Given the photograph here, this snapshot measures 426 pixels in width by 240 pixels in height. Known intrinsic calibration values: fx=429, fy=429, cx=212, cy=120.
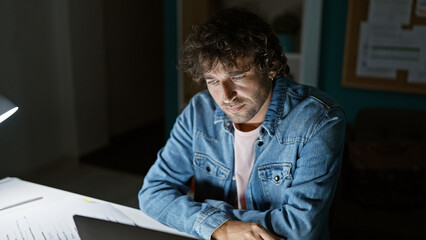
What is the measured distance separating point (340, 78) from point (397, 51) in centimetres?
38

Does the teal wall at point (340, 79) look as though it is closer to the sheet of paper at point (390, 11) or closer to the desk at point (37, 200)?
the sheet of paper at point (390, 11)

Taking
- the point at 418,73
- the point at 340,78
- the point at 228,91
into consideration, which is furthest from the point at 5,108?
the point at 418,73

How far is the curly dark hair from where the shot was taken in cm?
121

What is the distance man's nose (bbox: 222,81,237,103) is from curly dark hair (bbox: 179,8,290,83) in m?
0.06

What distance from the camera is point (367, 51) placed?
2.70 m

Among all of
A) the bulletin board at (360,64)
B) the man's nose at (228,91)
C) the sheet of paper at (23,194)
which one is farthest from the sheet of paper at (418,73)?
the sheet of paper at (23,194)

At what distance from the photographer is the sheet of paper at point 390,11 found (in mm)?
2539

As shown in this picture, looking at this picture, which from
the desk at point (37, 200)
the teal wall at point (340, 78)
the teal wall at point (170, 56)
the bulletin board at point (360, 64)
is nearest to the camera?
Result: the desk at point (37, 200)

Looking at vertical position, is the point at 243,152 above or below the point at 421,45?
below

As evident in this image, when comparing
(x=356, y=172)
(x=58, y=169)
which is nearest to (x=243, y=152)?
(x=356, y=172)

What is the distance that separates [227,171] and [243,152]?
8 centimetres

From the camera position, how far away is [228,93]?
1238 mm

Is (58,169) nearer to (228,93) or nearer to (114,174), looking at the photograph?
(114,174)

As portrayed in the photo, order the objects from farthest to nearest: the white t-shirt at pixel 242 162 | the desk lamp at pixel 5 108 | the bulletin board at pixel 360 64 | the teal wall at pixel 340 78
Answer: the teal wall at pixel 340 78 → the bulletin board at pixel 360 64 → the white t-shirt at pixel 242 162 → the desk lamp at pixel 5 108
